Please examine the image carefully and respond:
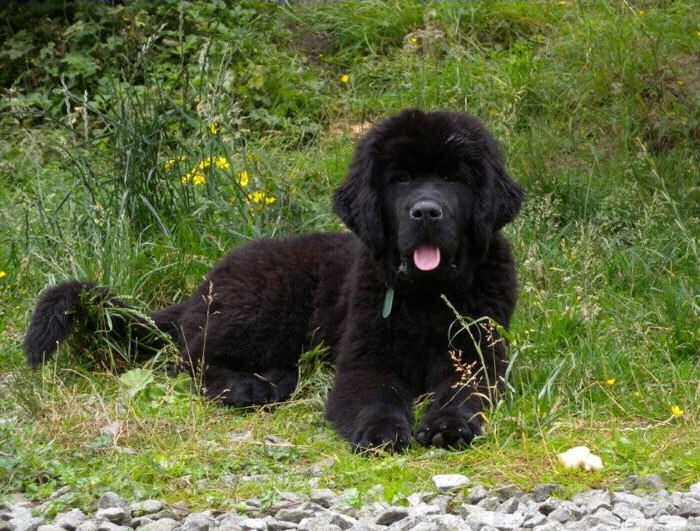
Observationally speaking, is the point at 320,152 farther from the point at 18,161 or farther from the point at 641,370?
the point at 641,370

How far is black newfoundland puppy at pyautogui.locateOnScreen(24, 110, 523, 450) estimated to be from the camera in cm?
443

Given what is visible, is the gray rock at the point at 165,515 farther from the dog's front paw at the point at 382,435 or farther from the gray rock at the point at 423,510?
the dog's front paw at the point at 382,435

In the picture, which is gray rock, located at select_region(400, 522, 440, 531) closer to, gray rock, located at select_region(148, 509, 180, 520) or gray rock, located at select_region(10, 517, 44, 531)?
gray rock, located at select_region(148, 509, 180, 520)

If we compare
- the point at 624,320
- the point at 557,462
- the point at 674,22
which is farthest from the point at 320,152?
the point at 557,462

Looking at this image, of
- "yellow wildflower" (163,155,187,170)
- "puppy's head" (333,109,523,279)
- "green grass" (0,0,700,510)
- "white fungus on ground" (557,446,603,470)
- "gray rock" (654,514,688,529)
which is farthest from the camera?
"yellow wildflower" (163,155,187,170)

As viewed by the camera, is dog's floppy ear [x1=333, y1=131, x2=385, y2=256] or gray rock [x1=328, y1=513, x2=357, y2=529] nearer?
gray rock [x1=328, y1=513, x2=357, y2=529]

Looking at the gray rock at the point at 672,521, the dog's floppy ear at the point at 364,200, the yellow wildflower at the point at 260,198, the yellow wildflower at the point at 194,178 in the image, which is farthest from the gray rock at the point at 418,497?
the yellow wildflower at the point at 194,178

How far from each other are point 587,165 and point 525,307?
1.99m

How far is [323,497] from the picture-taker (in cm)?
360

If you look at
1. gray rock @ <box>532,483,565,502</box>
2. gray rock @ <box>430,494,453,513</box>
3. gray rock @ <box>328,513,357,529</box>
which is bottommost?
gray rock @ <box>430,494,453,513</box>

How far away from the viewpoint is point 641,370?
15.8 feet

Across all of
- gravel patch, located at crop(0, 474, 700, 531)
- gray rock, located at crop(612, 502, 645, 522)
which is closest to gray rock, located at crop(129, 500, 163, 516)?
gravel patch, located at crop(0, 474, 700, 531)

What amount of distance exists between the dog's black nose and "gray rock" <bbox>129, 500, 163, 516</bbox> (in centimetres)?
149

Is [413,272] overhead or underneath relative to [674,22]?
underneath
